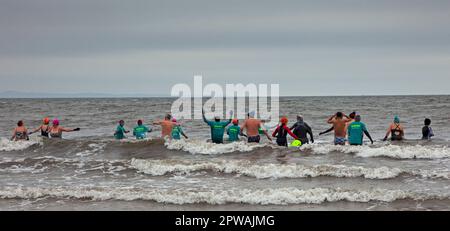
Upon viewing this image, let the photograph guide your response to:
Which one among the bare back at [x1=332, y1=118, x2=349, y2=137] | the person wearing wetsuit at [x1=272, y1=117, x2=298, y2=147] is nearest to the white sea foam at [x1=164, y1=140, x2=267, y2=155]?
the person wearing wetsuit at [x1=272, y1=117, x2=298, y2=147]

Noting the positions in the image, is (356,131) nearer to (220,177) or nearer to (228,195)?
(220,177)

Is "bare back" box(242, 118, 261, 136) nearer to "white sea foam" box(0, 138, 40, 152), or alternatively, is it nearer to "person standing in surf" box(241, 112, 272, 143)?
"person standing in surf" box(241, 112, 272, 143)

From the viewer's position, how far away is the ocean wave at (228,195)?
35.9ft

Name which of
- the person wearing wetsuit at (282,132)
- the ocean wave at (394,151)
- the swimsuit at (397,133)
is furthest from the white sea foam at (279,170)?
the swimsuit at (397,133)

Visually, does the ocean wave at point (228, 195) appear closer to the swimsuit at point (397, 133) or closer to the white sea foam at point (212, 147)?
the white sea foam at point (212, 147)

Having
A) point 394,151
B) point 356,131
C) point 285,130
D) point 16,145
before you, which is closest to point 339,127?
point 356,131

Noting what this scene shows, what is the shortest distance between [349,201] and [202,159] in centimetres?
662

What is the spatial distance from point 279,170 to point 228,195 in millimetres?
2676

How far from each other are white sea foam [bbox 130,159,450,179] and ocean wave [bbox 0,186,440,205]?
63.8 inches

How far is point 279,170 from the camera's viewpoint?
44.6ft

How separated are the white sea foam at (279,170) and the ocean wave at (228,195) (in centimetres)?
162

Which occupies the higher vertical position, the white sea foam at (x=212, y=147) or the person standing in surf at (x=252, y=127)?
the person standing in surf at (x=252, y=127)

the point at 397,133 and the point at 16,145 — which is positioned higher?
the point at 397,133

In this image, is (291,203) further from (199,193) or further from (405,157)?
(405,157)
